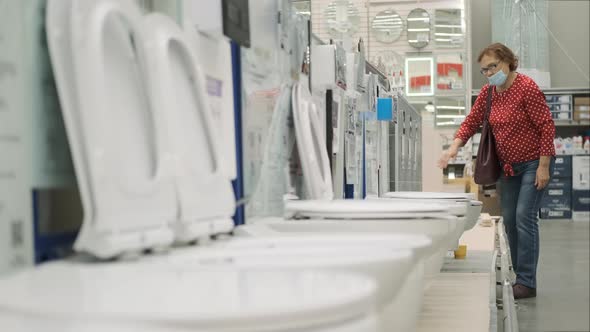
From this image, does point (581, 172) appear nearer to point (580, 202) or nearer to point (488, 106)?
point (580, 202)

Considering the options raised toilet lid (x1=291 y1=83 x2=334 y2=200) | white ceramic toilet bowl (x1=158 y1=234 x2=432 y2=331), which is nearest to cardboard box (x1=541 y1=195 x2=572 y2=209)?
raised toilet lid (x1=291 y1=83 x2=334 y2=200)

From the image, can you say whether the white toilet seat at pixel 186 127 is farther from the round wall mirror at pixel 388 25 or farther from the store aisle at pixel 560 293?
the round wall mirror at pixel 388 25

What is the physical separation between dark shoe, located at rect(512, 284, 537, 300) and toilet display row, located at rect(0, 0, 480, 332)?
2588 mm

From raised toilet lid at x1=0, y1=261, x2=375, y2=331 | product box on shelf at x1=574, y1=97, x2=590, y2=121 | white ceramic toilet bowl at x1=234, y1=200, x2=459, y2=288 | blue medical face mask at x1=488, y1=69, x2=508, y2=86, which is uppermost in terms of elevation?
product box on shelf at x1=574, y1=97, x2=590, y2=121

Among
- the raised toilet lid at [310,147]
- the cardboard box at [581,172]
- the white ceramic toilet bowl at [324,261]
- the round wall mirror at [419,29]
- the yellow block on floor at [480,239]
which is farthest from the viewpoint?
the cardboard box at [581,172]

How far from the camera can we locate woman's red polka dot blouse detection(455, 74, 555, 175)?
4105 mm

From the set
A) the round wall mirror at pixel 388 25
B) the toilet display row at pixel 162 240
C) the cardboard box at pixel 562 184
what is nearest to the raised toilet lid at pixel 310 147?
the toilet display row at pixel 162 240

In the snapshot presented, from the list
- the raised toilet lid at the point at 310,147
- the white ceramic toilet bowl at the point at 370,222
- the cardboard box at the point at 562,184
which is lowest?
the cardboard box at the point at 562,184

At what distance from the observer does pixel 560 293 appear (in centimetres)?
462

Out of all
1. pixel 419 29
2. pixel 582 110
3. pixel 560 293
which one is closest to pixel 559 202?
pixel 582 110

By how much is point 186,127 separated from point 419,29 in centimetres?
945

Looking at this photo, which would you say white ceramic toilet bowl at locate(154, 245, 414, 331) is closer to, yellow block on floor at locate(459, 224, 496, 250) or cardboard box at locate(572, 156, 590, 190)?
yellow block on floor at locate(459, 224, 496, 250)

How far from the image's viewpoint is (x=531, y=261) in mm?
4188

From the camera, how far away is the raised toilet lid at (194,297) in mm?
734
